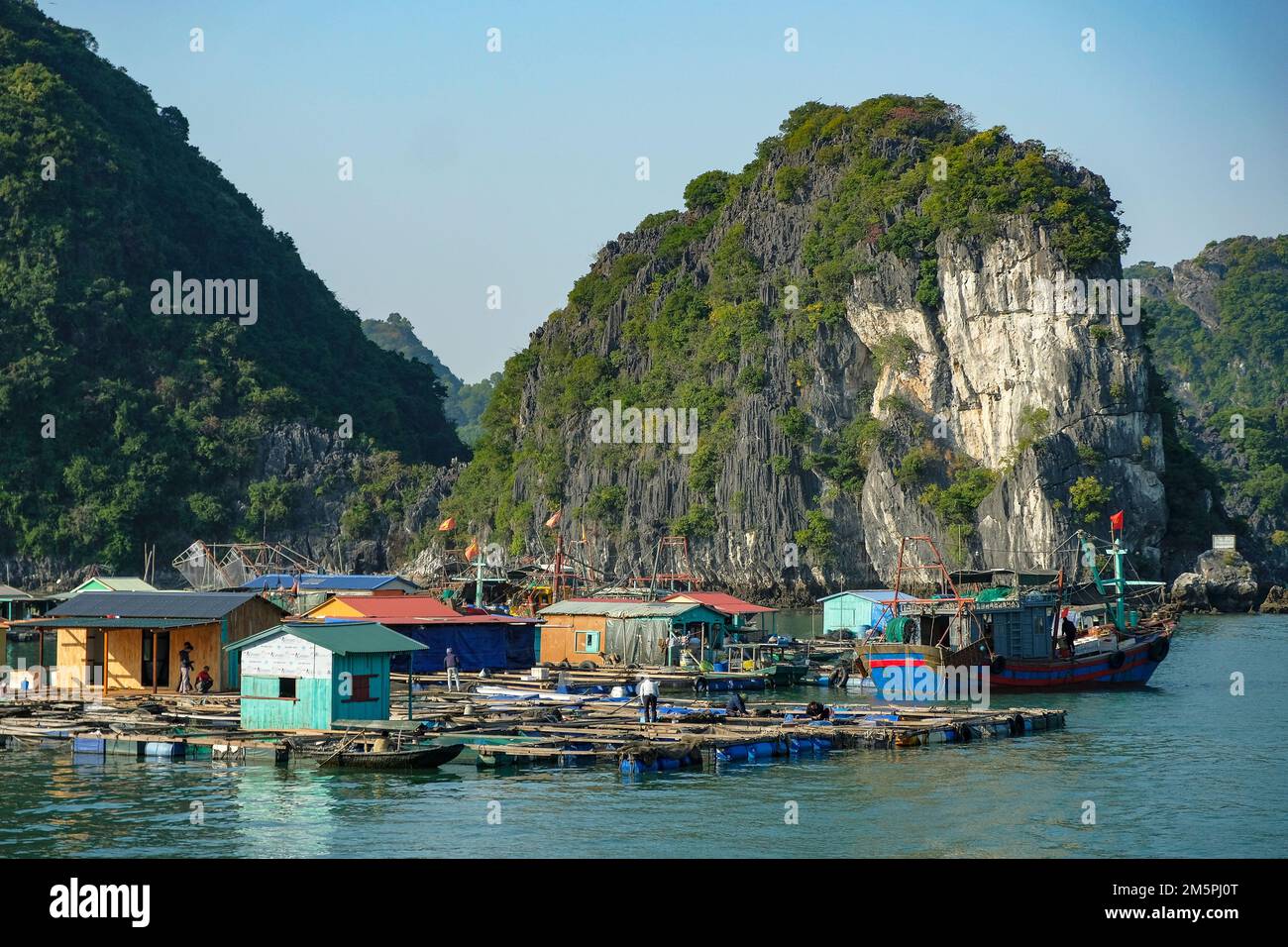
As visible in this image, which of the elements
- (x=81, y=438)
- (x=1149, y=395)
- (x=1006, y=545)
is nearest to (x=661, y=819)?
(x=1006, y=545)

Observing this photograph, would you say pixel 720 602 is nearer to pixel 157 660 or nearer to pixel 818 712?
pixel 818 712

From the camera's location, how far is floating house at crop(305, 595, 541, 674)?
181ft

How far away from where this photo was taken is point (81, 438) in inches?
5620

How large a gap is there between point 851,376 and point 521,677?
3078 inches

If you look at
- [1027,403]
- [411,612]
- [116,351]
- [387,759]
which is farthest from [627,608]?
[116,351]

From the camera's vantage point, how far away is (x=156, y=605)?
4578 centimetres

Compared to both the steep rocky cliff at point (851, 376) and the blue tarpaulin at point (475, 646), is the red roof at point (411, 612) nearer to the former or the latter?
the blue tarpaulin at point (475, 646)

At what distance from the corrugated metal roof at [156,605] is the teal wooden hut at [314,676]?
7.60 metres

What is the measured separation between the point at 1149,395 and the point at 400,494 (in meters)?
71.9

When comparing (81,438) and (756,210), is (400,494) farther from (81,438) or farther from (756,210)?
(756,210)

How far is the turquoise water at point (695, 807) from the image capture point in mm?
27531

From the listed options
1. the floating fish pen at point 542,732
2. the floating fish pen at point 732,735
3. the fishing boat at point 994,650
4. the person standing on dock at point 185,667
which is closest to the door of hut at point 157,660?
the person standing on dock at point 185,667

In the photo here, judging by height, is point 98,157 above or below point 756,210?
above
